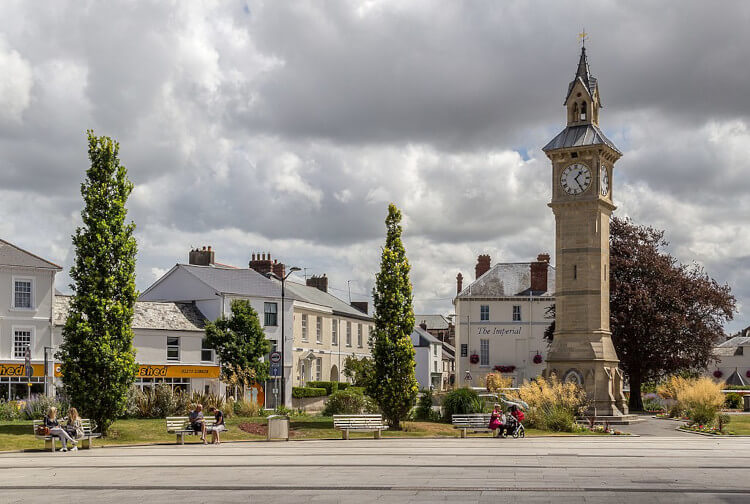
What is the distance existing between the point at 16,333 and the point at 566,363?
90.8ft

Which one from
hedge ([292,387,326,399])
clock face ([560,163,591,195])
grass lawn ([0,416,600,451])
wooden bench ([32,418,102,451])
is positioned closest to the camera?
wooden bench ([32,418,102,451])

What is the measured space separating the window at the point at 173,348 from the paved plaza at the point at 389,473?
25866mm

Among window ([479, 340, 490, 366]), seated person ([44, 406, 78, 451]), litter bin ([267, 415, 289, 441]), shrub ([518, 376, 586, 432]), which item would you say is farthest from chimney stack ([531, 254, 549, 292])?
seated person ([44, 406, 78, 451])

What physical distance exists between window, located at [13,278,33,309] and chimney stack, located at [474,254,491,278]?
42.4 metres

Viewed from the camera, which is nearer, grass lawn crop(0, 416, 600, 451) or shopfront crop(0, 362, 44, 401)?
grass lawn crop(0, 416, 600, 451)

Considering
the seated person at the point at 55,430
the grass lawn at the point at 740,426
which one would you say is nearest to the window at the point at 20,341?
the seated person at the point at 55,430

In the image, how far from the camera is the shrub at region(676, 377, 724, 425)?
117ft

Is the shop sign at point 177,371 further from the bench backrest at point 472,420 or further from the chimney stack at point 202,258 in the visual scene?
the bench backrest at point 472,420

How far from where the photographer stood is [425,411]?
121ft

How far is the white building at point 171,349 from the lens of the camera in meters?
51.1

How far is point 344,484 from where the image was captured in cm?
1602

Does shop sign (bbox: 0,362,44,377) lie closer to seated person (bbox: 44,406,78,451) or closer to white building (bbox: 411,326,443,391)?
seated person (bbox: 44,406,78,451)

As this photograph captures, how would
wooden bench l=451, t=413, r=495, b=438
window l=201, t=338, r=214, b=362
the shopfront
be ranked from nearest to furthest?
wooden bench l=451, t=413, r=495, b=438, the shopfront, window l=201, t=338, r=214, b=362

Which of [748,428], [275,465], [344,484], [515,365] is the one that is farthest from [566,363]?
[515,365]
